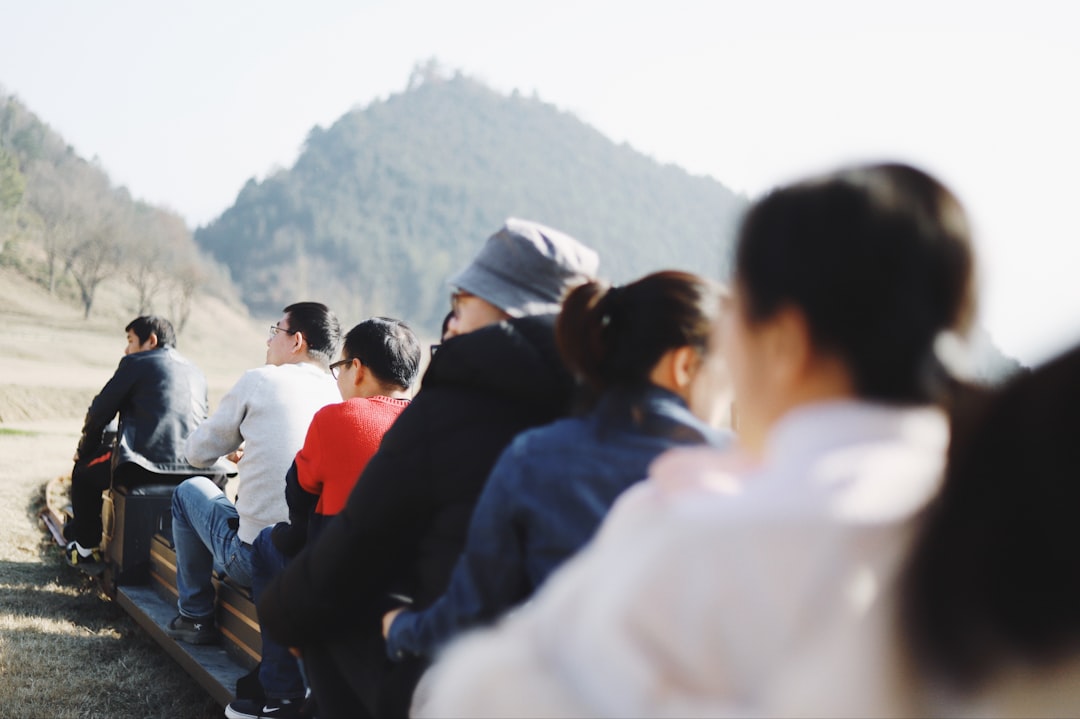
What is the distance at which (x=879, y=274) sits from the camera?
101cm

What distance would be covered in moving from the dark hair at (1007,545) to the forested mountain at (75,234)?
54593 millimetres

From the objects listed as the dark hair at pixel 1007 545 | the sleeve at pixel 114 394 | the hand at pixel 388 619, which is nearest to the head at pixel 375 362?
the hand at pixel 388 619

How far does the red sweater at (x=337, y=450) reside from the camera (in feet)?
9.46

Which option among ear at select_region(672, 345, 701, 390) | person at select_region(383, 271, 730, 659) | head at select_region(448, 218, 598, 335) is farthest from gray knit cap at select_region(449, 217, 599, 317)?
ear at select_region(672, 345, 701, 390)

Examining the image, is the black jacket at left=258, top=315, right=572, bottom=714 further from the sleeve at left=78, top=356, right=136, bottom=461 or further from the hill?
the hill

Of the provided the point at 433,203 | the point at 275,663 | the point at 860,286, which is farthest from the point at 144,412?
the point at 433,203

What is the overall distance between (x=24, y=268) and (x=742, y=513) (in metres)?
58.9

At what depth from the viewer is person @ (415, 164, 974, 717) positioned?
0.93 m

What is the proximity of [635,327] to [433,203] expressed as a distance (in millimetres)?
117603

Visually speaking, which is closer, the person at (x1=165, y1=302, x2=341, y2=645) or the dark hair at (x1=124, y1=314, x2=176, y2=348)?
the person at (x1=165, y1=302, x2=341, y2=645)

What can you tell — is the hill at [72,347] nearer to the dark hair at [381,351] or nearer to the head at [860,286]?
the dark hair at [381,351]

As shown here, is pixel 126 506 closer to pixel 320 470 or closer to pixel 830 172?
pixel 320 470

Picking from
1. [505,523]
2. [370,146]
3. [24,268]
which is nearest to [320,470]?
[505,523]

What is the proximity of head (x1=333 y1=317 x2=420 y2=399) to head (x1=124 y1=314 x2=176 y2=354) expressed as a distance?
288 cm
